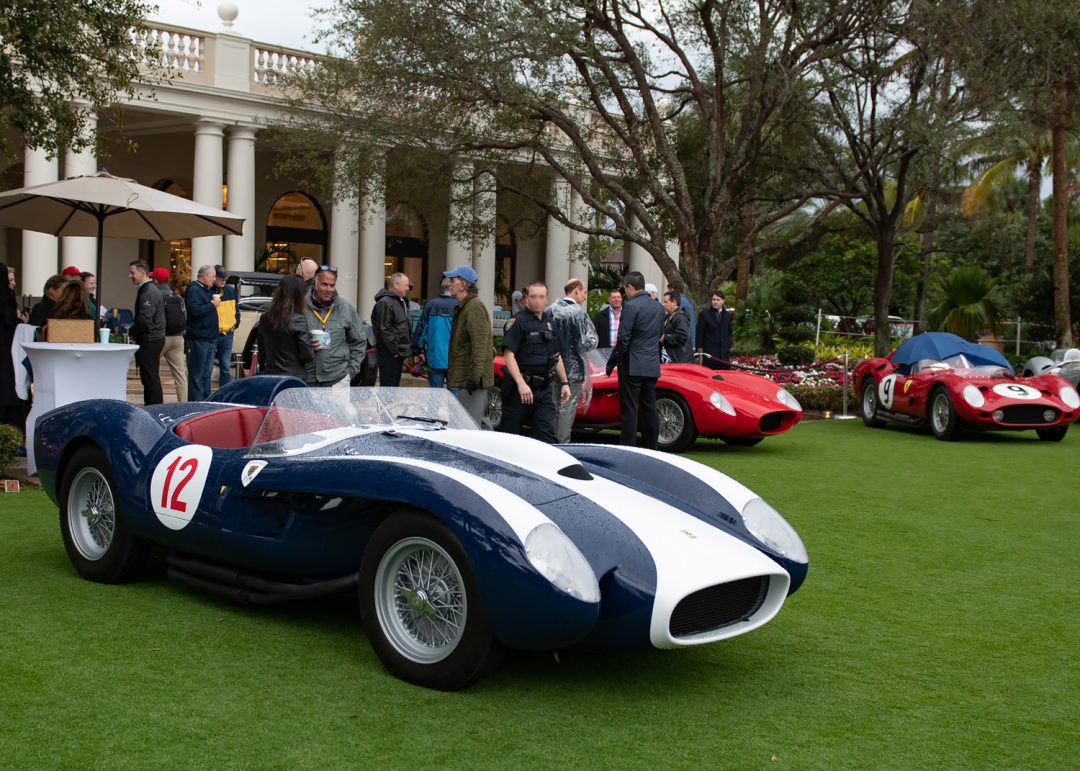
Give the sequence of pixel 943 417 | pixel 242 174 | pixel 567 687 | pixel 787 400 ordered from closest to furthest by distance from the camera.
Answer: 1. pixel 567 687
2. pixel 787 400
3. pixel 943 417
4. pixel 242 174

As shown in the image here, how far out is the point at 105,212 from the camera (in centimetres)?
1060

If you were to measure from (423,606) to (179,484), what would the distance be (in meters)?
1.60

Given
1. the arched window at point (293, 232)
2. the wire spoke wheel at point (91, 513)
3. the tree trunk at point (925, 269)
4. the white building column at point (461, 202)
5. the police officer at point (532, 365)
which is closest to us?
the wire spoke wheel at point (91, 513)

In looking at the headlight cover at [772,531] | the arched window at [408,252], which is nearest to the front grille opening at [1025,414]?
the headlight cover at [772,531]

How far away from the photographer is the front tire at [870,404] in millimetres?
14898

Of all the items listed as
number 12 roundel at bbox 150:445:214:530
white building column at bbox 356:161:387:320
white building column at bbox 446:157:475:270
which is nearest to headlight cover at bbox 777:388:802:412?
number 12 roundel at bbox 150:445:214:530

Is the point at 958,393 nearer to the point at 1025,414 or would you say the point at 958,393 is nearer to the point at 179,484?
the point at 1025,414

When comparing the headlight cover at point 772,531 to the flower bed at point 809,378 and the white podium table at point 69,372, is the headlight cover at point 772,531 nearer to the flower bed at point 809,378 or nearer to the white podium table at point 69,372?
the white podium table at point 69,372

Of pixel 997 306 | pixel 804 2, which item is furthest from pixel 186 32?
pixel 997 306

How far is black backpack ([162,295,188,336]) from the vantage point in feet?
39.9

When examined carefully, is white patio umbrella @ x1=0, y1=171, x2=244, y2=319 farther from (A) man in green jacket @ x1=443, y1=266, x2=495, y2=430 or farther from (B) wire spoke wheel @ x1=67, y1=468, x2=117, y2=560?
(B) wire spoke wheel @ x1=67, y1=468, x2=117, y2=560

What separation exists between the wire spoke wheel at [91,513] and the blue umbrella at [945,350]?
11051 mm

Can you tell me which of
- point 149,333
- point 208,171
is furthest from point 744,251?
point 149,333

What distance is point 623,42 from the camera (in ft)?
66.0
